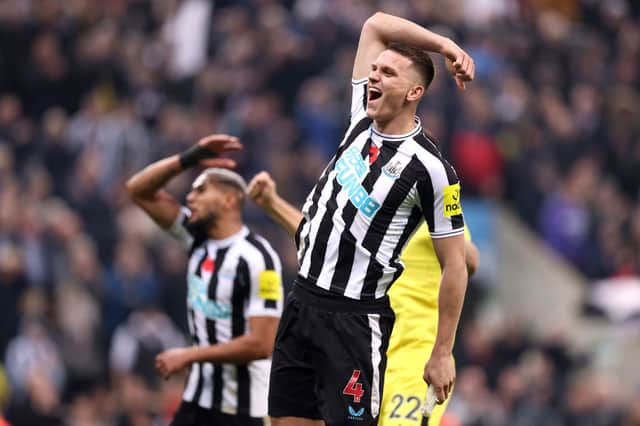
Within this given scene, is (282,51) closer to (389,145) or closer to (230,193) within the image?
(230,193)

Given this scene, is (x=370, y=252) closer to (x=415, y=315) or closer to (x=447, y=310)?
(x=447, y=310)

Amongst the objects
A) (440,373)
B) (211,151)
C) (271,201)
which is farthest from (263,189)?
(440,373)

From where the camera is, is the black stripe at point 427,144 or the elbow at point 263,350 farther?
the elbow at point 263,350

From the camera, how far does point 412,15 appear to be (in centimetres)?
2056

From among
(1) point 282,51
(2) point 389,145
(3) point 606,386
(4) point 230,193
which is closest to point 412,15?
(1) point 282,51

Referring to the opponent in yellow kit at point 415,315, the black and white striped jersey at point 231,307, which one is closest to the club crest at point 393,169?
the opponent in yellow kit at point 415,315

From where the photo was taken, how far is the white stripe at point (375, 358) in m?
7.14

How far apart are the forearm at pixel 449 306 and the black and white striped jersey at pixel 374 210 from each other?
19 cm

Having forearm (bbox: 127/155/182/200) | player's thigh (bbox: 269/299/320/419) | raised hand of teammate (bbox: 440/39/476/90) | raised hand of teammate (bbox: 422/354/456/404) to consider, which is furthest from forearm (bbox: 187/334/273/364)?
raised hand of teammate (bbox: 440/39/476/90)

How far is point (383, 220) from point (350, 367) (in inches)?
28.3

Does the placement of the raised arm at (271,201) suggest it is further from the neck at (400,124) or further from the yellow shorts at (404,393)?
the neck at (400,124)

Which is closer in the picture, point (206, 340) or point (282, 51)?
point (206, 340)

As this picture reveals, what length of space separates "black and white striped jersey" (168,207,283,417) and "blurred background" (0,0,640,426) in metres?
3.56

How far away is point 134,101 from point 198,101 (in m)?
0.95
